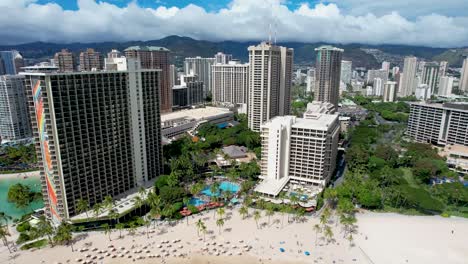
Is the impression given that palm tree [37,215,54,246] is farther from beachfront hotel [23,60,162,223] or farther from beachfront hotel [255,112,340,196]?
beachfront hotel [255,112,340,196]

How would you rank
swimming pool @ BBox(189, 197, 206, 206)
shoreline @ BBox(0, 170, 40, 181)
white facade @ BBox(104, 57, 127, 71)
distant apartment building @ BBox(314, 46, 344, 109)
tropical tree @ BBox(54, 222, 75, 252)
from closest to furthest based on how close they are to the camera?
tropical tree @ BBox(54, 222, 75, 252) → white facade @ BBox(104, 57, 127, 71) → swimming pool @ BBox(189, 197, 206, 206) → shoreline @ BBox(0, 170, 40, 181) → distant apartment building @ BBox(314, 46, 344, 109)

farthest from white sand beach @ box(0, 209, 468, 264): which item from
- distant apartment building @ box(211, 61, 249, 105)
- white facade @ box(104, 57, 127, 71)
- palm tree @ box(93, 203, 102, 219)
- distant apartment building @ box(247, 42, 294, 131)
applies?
distant apartment building @ box(211, 61, 249, 105)

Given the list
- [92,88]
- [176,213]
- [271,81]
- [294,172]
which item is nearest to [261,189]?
[294,172]

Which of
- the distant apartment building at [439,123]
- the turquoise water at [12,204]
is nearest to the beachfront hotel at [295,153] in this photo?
the turquoise water at [12,204]

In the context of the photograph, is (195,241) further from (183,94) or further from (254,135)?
(183,94)

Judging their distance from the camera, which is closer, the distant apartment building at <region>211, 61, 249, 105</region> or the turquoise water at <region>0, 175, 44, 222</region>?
the turquoise water at <region>0, 175, 44, 222</region>

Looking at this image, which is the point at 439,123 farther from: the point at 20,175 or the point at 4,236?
the point at 20,175

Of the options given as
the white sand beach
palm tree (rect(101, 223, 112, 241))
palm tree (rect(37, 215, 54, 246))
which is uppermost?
palm tree (rect(37, 215, 54, 246))
